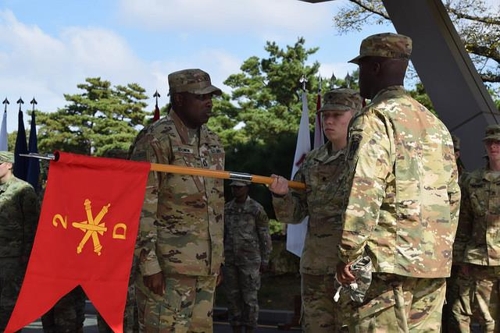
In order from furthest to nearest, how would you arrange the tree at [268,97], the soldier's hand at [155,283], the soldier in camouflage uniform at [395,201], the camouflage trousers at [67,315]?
the tree at [268,97] < the camouflage trousers at [67,315] < the soldier's hand at [155,283] < the soldier in camouflage uniform at [395,201]

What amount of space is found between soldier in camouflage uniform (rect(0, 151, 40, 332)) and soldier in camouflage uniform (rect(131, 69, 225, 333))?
2.76 meters

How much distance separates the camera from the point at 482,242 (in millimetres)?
7727

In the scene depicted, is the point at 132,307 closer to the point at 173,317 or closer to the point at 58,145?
the point at 173,317

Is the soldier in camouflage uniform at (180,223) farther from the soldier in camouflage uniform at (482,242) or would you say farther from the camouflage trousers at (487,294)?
the camouflage trousers at (487,294)

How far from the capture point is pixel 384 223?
4.26 m

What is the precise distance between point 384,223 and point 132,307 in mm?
4705

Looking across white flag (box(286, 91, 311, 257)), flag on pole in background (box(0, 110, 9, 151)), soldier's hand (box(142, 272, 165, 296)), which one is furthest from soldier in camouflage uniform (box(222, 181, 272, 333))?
soldier's hand (box(142, 272, 165, 296))

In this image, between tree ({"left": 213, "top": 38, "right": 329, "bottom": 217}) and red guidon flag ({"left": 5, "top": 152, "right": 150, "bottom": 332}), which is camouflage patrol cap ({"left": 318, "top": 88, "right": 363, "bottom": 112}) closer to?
red guidon flag ({"left": 5, "top": 152, "right": 150, "bottom": 332})

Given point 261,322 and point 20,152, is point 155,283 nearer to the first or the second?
point 261,322

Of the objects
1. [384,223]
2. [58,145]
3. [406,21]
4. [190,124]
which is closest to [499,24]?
[406,21]

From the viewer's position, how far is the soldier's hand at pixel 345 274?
13.6 ft

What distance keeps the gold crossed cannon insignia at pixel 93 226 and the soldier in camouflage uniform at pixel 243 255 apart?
555cm

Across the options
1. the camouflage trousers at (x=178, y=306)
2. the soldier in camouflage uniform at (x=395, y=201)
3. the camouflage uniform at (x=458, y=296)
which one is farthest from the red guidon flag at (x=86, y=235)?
the camouflage uniform at (x=458, y=296)

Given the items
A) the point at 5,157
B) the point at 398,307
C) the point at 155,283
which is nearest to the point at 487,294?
the point at 155,283
